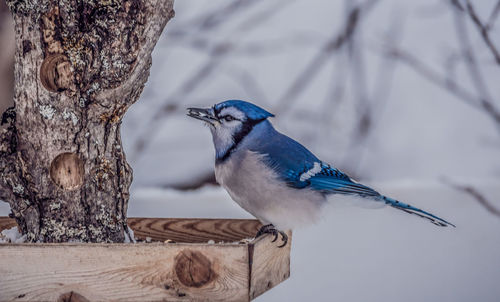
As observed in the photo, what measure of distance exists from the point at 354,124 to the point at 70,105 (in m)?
1.85

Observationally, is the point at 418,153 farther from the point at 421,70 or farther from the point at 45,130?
the point at 45,130

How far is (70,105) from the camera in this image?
1.77m

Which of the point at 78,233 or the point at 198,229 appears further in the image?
the point at 198,229

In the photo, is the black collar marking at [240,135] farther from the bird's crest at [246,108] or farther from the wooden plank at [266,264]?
the wooden plank at [266,264]

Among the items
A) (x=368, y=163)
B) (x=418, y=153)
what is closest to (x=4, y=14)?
(x=368, y=163)

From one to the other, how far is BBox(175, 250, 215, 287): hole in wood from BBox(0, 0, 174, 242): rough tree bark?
0.37 metres

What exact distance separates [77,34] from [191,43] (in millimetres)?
1633

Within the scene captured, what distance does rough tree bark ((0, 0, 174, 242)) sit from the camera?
1738mm

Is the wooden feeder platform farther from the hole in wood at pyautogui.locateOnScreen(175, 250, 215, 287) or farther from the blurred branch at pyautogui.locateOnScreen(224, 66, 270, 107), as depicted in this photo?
the blurred branch at pyautogui.locateOnScreen(224, 66, 270, 107)

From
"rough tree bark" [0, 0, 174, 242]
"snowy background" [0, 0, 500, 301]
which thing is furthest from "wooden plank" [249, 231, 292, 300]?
"snowy background" [0, 0, 500, 301]

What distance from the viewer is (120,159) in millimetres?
1877

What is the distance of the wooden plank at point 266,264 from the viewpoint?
5.11 feet

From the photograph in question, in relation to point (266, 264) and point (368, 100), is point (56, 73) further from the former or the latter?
point (368, 100)

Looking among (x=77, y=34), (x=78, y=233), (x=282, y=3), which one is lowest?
(x=78, y=233)
